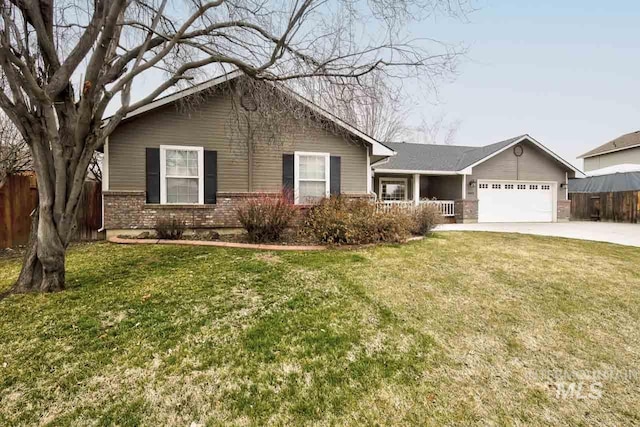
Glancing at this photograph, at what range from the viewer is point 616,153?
2772 centimetres

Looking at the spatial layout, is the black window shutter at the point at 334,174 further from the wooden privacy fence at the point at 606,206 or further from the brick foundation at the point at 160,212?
the wooden privacy fence at the point at 606,206

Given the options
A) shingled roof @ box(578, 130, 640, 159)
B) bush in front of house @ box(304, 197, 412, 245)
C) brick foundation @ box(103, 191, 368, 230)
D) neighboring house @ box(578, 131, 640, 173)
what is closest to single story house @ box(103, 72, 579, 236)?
brick foundation @ box(103, 191, 368, 230)

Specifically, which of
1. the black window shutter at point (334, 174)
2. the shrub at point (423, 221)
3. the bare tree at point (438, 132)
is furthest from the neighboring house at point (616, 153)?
the black window shutter at point (334, 174)

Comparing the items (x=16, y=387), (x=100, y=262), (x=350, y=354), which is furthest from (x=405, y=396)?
(x=100, y=262)

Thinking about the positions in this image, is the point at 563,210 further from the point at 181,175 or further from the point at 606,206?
the point at 181,175

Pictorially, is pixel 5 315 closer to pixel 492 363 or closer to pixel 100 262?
pixel 100 262

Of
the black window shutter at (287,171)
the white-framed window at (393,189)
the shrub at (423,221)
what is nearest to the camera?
the shrub at (423,221)

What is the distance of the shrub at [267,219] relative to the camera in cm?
757

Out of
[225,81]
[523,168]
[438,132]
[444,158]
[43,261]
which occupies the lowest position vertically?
[43,261]

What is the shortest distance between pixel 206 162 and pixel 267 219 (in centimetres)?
296

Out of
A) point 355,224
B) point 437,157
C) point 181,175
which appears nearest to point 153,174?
point 181,175

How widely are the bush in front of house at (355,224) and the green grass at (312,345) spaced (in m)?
1.74

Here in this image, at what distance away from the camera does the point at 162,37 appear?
502cm

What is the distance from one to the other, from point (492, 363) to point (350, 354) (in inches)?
53.7
